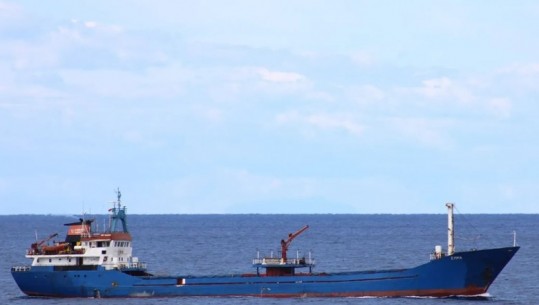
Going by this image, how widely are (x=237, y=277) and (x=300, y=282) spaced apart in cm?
462

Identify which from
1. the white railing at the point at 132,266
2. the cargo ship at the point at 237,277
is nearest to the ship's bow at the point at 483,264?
the cargo ship at the point at 237,277

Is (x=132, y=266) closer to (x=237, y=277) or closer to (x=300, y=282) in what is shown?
(x=237, y=277)

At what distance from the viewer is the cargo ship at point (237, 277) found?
7675 centimetres

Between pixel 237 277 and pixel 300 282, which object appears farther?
pixel 237 277

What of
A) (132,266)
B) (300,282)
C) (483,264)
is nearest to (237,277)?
(300,282)

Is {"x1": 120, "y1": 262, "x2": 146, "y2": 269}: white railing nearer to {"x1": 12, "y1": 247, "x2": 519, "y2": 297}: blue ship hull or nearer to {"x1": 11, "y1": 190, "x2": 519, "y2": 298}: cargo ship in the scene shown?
{"x1": 11, "y1": 190, "x2": 519, "y2": 298}: cargo ship

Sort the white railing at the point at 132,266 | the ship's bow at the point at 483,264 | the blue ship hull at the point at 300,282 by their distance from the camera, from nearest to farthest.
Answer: the ship's bow at the point at 483,264, the blue ship hull at the point at 300,282, the white railing at the point at 132,266

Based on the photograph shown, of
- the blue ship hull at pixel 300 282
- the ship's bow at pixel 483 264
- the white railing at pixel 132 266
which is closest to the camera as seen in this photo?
the ship's bow at pixel 483 264

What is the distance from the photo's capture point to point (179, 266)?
12044cm

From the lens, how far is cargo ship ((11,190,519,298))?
7675cm

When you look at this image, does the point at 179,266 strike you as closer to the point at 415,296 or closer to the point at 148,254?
the point at 148,254

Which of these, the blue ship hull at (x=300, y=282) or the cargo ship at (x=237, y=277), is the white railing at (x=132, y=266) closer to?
the cargo ship at (x=237, y=277)

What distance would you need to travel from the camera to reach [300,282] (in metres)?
78.1

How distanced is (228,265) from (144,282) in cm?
4223
